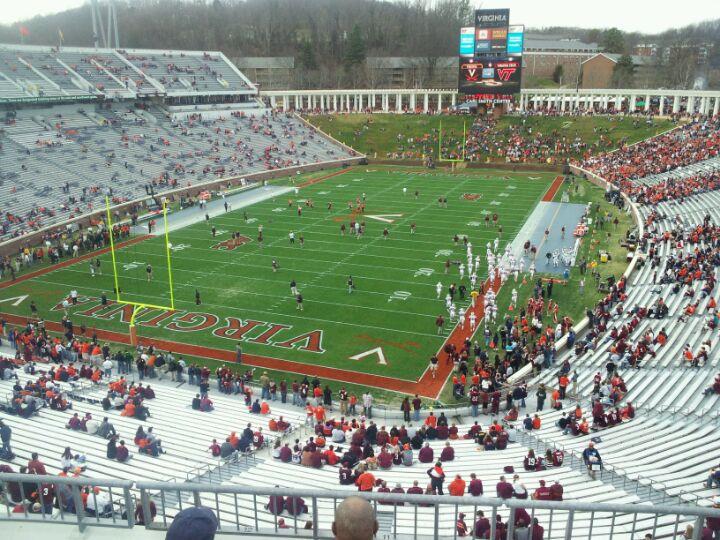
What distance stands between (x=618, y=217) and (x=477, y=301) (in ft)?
60.1

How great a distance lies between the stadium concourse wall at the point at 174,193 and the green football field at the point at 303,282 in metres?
4.41

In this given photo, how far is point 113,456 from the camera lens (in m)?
13.5

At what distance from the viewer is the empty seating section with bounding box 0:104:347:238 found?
3966 cm

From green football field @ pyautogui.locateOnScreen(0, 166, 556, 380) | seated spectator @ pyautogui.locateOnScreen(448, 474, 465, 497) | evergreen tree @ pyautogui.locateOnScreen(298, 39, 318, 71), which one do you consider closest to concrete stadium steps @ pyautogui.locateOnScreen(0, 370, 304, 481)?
green football field @ pyautogui.locateOnScreen(0, 166, 556, 380)

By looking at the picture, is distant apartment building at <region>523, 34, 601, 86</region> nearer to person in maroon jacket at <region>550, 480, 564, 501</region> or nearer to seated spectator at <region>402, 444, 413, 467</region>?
seated spectator at <region>402, 444, 413, 467</region>

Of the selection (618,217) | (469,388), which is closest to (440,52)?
(618,217)

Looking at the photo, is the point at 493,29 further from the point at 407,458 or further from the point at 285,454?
the point at 285,454

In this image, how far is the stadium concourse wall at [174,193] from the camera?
111 ft

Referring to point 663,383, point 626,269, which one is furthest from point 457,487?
point 626,269

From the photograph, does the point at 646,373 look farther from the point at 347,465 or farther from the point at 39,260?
the point at 39,260

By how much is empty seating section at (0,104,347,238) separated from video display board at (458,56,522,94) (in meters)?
15.6

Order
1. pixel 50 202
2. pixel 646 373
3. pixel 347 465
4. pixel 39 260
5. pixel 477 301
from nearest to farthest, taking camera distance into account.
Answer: pixel 347 465 < pixel 646 373 < pixel 477 301 < pixel 39 260 < pixel 50 202

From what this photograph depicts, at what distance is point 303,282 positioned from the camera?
28.5 meters

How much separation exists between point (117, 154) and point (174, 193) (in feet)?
22.9
